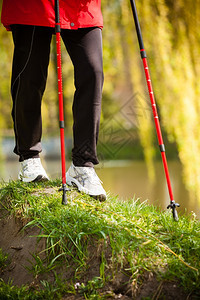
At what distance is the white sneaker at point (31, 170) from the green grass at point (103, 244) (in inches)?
9.2

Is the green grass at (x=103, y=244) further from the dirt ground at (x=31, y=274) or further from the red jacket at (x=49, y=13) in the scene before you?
the red jacket at (x=49, y=13)

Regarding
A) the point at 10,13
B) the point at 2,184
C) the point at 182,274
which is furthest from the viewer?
the point at 2,184

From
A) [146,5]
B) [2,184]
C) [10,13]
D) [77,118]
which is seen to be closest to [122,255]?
[77,118]

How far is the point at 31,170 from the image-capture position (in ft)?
8.38

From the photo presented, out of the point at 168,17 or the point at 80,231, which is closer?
the point at 80,231

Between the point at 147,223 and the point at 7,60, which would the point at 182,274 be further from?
the point at 7,60

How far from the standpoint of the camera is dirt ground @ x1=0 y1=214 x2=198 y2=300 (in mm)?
1755

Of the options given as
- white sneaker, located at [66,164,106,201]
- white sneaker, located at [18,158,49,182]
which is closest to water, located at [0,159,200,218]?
white sneaker, located at [18,158,49,182]

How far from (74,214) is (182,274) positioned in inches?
24.4

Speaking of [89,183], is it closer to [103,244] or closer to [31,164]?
[31,164]

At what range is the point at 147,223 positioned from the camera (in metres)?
2.16

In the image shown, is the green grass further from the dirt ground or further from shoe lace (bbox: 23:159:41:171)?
shoe lace (bbox: 23:159:41:171)

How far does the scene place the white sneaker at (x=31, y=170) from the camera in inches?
100

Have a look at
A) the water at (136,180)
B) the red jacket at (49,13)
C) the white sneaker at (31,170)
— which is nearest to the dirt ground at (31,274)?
the white sneaker at (31,170)
